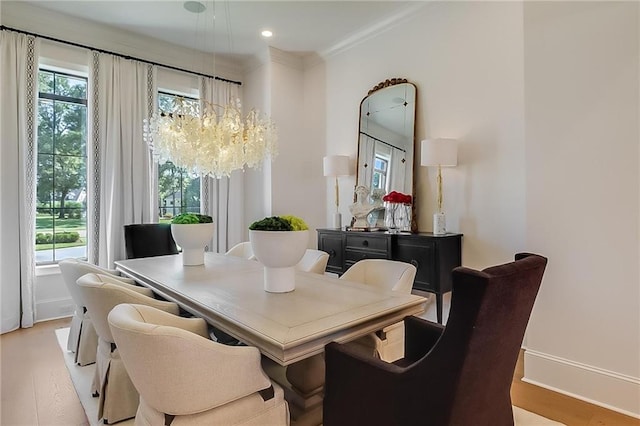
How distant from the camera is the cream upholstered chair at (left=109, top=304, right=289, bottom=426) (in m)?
1.21

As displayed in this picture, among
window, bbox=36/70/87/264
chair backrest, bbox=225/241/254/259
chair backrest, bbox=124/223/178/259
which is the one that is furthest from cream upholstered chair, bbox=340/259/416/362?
window, bbox=36/70/87/264

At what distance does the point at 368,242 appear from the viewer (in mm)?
3596

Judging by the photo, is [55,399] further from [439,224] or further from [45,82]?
[45,82]

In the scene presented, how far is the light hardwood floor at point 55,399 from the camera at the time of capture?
80.5 inches

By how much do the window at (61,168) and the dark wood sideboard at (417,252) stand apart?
314 cm

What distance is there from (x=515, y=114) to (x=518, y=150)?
0.32m

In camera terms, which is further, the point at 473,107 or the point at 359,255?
the point at 359,255

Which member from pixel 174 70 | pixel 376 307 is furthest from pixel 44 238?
pixel 376 307

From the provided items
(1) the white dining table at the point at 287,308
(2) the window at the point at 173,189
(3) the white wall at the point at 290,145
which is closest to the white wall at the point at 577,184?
(1) the white dining table at the point at 287,308

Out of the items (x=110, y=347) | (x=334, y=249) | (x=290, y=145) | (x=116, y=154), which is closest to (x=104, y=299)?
(x=110, y=347)

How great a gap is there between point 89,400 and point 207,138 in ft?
6.79

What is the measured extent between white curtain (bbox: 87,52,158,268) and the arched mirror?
2.72m

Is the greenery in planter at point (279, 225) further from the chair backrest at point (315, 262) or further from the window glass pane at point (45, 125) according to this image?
the window glass pane at point (45, 125)

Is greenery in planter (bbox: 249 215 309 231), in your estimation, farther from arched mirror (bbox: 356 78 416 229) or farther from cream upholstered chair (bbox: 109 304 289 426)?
arched mirror (bbox: 356 78 416 229)
